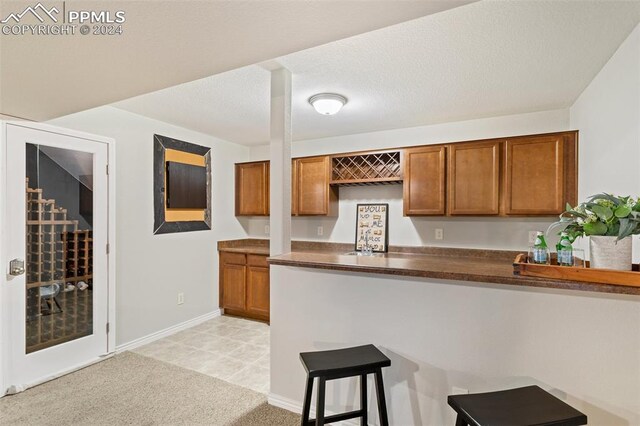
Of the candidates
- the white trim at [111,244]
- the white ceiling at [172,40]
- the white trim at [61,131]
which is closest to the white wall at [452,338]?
the white ceiling at [172,40]

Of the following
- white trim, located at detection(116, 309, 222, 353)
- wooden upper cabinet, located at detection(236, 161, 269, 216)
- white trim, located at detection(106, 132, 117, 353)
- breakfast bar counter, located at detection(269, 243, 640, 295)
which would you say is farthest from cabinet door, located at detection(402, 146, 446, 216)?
white trim, located at detection(106, 132, 117, 353)

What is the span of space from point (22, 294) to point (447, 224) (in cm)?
411

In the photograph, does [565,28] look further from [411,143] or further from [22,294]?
A: [22,294]

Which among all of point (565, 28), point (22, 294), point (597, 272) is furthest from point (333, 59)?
point (22, 294)

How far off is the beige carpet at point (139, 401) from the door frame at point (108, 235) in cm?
28

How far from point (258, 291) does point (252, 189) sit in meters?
1.48

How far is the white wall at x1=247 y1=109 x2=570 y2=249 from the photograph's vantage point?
3.33 meters

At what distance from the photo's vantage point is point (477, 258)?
346cm

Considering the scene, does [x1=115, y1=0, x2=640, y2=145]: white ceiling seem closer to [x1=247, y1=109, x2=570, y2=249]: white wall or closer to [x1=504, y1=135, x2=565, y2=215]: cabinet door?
[x1=247, y1=109, x2=570, y2=249]: white wall

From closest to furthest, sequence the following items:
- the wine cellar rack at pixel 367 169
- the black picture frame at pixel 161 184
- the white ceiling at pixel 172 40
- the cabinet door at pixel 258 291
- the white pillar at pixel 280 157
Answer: the white ceiling at pixel 172 40 → the white pillar at pixel 280 157 → the black picture frame at pixel 161 184 → the wine cellar rack at pixel 367 169 → the cabinet door at pixel 258 291

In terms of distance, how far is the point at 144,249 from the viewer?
3461 millimetres

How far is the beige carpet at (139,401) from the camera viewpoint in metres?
2.13

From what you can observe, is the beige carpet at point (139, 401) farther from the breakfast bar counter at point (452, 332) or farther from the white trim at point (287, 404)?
the breakfast bar counter at point (452, 332)

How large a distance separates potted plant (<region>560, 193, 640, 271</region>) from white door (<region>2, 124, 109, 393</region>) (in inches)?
146
